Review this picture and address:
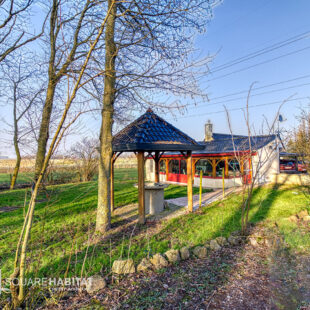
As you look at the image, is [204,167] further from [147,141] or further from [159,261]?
[159,261]

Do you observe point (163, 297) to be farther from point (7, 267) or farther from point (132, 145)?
point (132, 145)

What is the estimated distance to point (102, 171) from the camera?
512 cm

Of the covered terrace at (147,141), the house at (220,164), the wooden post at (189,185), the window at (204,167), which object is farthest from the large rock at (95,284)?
the window at (204,167)

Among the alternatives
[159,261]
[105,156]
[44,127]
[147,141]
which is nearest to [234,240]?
[159,261]

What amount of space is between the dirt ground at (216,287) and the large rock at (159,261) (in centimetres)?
11

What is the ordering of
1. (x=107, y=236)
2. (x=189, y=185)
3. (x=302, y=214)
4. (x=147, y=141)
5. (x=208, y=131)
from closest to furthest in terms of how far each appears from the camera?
(x=107, y=236) < (x=147, y=141) < (x=302, y=214) < (x=189, y=185) < (x=208, y=131)

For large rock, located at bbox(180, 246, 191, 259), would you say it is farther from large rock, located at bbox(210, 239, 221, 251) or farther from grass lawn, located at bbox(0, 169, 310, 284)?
large rock, located at bbox(210, 239, 221, 251)

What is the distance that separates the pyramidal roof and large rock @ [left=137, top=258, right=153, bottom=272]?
2.80 metres

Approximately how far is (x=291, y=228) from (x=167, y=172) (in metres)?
13.0

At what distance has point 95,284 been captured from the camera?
8.87 feet

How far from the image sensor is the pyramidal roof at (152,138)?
5527mm

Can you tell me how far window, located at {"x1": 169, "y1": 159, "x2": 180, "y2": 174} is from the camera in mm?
16862

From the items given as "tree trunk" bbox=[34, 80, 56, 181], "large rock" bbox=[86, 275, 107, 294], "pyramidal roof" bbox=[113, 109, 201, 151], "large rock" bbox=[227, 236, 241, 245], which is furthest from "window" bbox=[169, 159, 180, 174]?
"large rock" bbox=[86, 275, 107, 294]

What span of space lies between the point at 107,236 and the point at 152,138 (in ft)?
9.28
